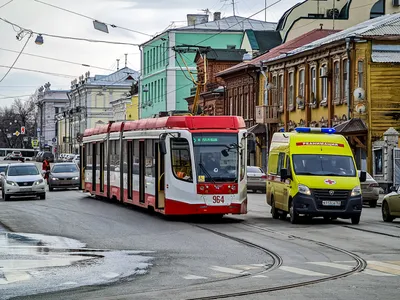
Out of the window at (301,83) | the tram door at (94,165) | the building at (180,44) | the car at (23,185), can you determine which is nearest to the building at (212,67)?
the building at (180,44)

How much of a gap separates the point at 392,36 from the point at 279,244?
1168 inches

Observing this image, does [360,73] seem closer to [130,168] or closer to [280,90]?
[280,90]

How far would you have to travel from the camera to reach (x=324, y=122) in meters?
53.9

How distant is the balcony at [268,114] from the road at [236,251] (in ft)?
93.8

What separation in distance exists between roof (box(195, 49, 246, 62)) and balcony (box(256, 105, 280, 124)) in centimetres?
1700

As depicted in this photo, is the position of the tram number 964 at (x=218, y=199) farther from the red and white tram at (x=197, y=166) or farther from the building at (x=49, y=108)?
the building at (x=49, y=108)

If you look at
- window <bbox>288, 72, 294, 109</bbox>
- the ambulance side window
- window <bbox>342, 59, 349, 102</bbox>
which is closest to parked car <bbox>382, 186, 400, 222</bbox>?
the ambulance side window

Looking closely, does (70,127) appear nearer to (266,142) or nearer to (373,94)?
(266,142)

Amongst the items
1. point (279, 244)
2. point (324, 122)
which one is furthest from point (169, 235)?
point (324, 122)

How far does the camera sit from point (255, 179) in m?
51.8

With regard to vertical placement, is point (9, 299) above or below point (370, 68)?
below

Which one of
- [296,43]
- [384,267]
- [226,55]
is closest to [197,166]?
[384,267]

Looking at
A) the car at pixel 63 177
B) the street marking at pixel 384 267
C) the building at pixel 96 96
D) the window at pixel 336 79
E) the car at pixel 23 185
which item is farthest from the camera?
the building at pixel 96 96

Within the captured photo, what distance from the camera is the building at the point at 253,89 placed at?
216 ft
